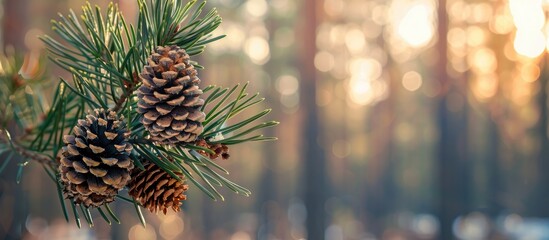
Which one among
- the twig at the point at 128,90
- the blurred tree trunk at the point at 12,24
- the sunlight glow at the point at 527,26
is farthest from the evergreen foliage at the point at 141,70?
the sunlight glow at the point at 527,26

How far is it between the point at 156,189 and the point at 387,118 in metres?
7.65

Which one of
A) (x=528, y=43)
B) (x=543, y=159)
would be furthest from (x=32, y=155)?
(x=528, y=43)

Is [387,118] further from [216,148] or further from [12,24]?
[216,148]

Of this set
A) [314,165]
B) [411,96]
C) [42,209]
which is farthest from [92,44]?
[411,96]

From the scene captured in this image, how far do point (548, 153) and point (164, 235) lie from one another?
161 inches

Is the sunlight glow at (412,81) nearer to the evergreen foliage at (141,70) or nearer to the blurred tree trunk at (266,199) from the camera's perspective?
the blurred tree trunk at (266,199)

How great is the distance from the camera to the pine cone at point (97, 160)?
0.27 m

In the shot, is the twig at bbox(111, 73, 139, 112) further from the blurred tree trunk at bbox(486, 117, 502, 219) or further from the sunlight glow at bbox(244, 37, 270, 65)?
the blurred tree trunk at bbox(486, 117, 502, 219)

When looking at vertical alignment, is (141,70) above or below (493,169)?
above

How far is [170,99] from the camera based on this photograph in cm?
27

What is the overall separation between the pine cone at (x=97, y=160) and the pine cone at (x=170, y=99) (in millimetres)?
17

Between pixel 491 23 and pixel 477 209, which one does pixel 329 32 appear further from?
pixel 477 209

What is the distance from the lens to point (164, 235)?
6410 millimetres

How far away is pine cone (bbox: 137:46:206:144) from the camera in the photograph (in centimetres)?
27
